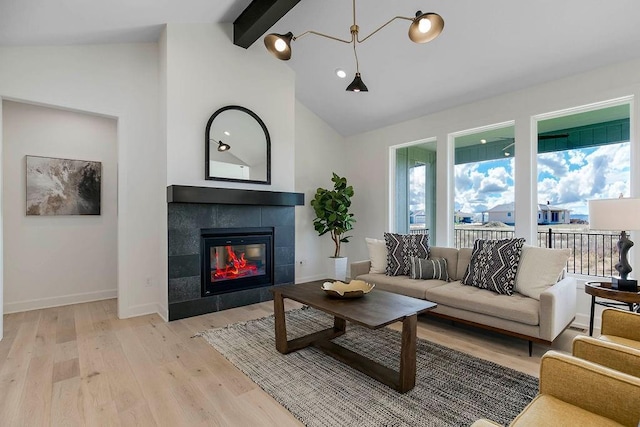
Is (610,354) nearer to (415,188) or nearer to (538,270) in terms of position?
(538,270)

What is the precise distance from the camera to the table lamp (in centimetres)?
240

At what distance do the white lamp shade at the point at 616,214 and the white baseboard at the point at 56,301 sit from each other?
549cm

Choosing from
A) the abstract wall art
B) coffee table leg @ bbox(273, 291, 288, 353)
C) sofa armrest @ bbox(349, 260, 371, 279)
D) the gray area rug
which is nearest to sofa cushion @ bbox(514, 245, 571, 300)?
the gray area rug

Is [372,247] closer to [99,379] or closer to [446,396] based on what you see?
[446,396]

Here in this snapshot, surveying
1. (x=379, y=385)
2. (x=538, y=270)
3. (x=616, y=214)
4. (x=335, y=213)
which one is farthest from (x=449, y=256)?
(x=379, y=385)

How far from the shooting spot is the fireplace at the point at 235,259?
12.6 ft

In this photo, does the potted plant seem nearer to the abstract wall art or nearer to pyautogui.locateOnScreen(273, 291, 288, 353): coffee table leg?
pyautogui.locateOnScreen(273, 291, 288, 353): coffee table leg

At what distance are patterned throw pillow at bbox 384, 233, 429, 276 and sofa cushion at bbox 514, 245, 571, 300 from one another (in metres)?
1.06

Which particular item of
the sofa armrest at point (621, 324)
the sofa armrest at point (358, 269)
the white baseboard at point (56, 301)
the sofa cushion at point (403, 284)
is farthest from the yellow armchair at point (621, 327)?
the white baseboard at point (56, 301)

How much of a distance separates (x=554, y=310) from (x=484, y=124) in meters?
2.46

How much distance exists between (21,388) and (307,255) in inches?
152

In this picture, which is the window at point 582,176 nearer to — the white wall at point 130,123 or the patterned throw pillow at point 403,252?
the patterned throw pillow at point 403,252

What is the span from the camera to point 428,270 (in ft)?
11.9

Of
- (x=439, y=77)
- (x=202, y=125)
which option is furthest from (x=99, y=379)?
(x=439, y=77)
